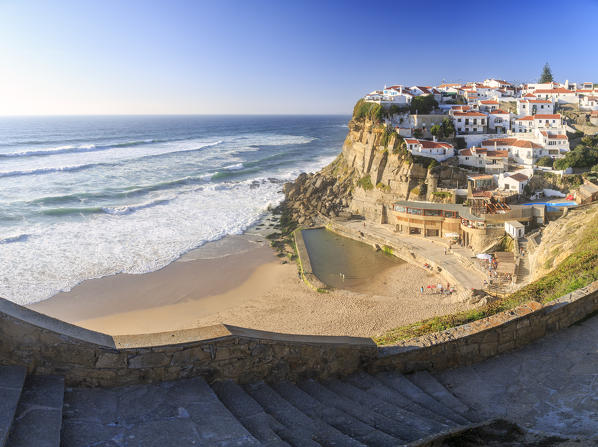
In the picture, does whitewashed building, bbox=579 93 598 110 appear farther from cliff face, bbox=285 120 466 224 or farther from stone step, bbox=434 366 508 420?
stone step, bbox=434 366 508 420

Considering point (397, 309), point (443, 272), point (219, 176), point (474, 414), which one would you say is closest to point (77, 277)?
point (397, 309)

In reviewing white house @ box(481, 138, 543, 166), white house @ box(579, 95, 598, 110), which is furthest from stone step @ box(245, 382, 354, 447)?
white house @ box(579, 95, 598, 110)

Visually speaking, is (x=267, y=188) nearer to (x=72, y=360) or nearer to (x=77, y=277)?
(x=77, y=277)

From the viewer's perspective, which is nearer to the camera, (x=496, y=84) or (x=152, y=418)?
(x=152, y=418)

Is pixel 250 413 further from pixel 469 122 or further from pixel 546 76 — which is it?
pixel 546 76

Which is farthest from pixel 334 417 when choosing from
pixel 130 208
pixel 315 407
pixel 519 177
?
pixel 130 208

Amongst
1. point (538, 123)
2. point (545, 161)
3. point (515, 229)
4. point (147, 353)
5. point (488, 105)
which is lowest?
point (515, 229)

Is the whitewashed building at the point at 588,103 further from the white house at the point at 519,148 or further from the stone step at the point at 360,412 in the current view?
the stone step at the point at 360,412
